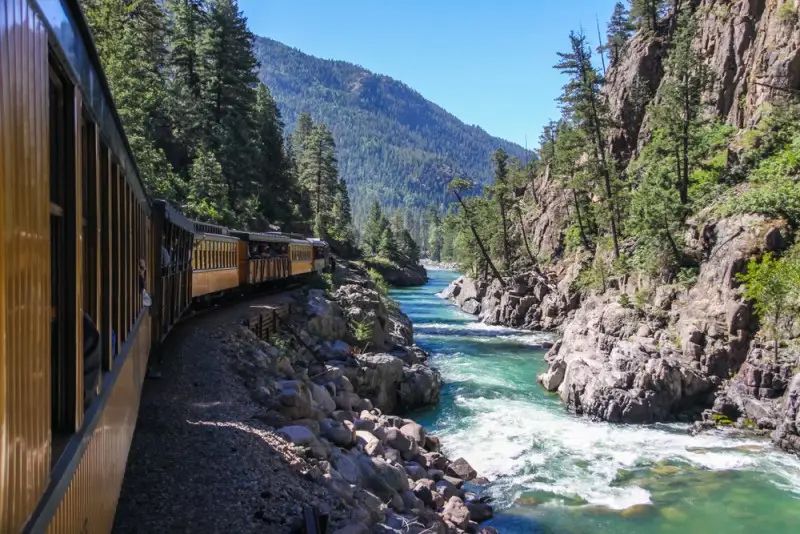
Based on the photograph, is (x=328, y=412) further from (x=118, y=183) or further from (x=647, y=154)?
(x=647, y=154)

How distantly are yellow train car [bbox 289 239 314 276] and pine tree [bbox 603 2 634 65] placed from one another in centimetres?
4343

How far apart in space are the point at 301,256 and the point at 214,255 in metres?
13.4

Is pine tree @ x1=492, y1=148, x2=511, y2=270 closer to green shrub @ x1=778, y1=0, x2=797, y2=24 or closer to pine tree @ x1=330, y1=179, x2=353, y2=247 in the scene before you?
pine tree @ x1=330, y1=179, x2=353, y2=247

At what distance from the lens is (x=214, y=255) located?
58.6 ft

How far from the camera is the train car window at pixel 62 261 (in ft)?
9.91

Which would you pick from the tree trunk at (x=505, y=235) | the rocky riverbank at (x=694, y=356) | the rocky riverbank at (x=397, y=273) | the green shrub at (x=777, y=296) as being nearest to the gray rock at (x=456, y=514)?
the rocky riverbank at (x=694, y=356)

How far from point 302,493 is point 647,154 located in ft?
133

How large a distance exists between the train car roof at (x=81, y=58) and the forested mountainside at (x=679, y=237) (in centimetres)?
1928

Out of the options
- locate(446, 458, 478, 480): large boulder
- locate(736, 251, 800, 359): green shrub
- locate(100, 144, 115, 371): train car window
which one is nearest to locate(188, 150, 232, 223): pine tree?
locate(446, 458, 478, 480): large boulder

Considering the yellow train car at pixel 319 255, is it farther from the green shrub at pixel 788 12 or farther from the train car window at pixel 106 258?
the train car window at pixel 106 258

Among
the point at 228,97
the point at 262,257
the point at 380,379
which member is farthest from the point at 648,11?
the point at 380,379

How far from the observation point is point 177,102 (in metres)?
42.6

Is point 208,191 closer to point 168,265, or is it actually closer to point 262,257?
point 262,257

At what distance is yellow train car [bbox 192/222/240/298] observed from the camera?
16.1 metres
